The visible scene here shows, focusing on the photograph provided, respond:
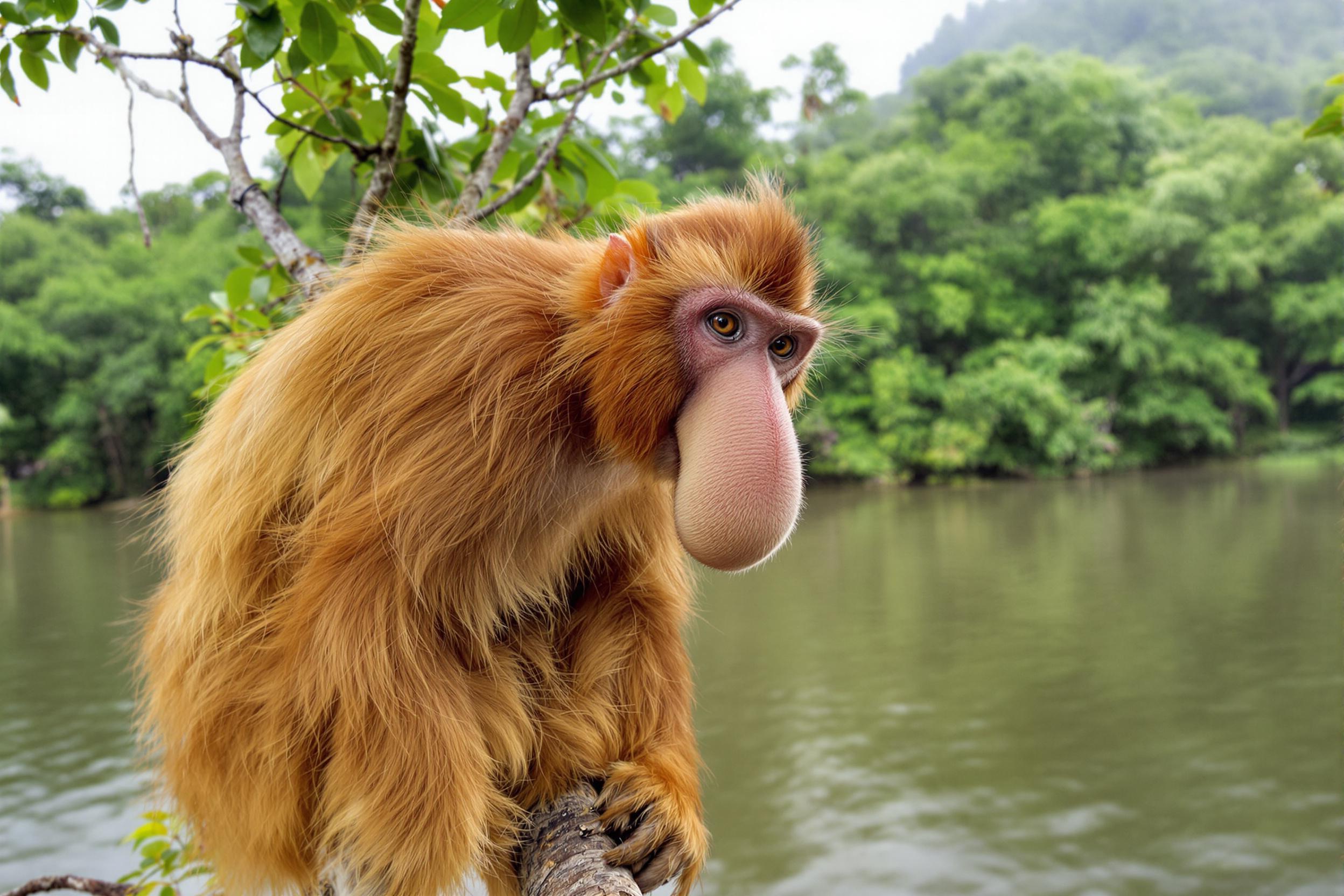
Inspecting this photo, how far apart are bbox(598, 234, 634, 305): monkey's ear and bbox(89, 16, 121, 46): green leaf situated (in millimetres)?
1169

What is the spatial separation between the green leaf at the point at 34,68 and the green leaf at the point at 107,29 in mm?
166

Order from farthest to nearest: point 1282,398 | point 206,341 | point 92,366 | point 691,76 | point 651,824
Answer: point 92,366 → point 1282,398 → point 206,341 → point 691,76 → point 651,824

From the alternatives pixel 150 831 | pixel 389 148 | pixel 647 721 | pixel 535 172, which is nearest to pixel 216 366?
pixel 389 148

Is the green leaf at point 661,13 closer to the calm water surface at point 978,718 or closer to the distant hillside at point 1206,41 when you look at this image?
the calm water surface at point 978,718

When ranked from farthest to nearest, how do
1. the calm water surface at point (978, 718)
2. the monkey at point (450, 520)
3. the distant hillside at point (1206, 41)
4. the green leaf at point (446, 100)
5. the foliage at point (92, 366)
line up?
the distant hillside at point (1206, 41) → the foliage at point (92, 366) → the calm water surface at point (978, 718) → the green leaf at point (446, 100) → the monkey at point (450, 520)

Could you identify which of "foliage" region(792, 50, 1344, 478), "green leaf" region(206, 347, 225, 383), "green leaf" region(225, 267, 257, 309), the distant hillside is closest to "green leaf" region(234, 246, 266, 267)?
"green leaf" region(225, 267, 257, 309)

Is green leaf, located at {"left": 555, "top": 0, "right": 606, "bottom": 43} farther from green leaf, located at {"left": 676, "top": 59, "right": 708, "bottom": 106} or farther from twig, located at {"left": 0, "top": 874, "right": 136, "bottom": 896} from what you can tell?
twig, located at {"left": 0, "top": 874, "right": 136, "bottom": 896}

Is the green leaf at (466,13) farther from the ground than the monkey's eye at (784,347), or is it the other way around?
the green leaf at (466,13)

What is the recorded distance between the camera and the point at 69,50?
6.70ft

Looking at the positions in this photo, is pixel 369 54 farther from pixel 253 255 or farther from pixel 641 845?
pixel 641 845

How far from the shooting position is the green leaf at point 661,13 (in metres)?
2.11

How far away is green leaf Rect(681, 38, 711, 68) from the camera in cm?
228

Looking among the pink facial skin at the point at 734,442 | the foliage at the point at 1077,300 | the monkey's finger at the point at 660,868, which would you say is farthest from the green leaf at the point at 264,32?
the foliage at the point at 1077,300

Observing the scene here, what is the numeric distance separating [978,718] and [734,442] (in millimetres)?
9469
